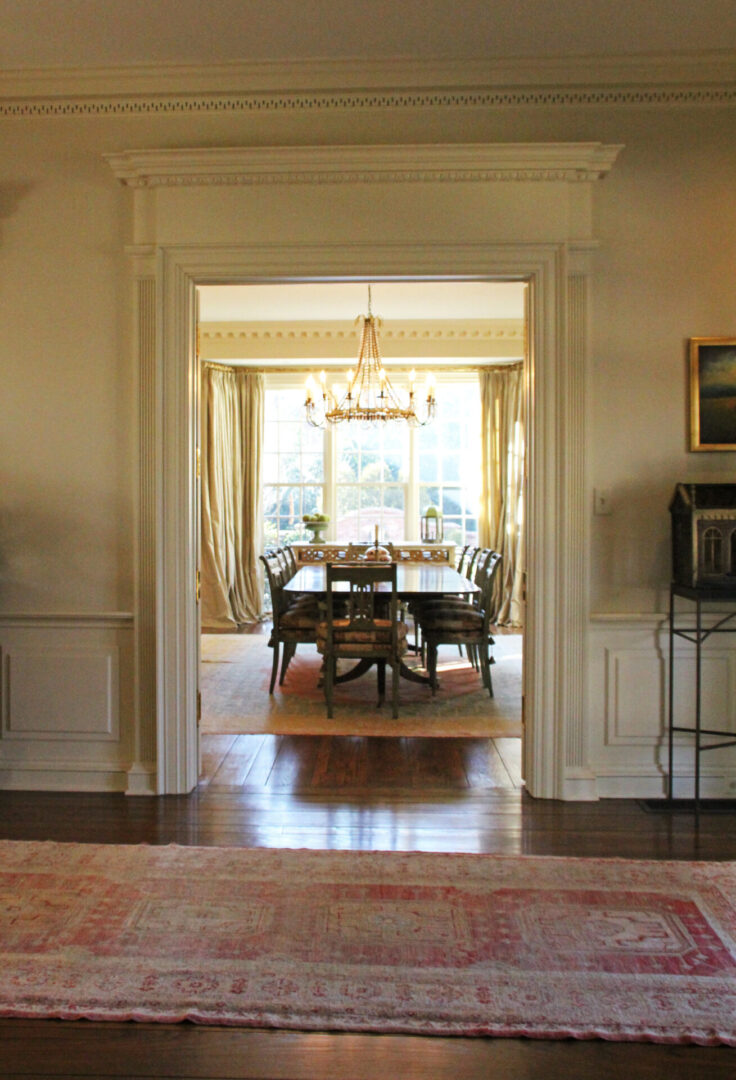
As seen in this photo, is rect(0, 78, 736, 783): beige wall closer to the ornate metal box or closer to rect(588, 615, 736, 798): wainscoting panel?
rect(588, 615, 736, 798): wainscoting panel

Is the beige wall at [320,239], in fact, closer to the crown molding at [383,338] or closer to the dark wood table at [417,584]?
the dark wood table at [417,584]

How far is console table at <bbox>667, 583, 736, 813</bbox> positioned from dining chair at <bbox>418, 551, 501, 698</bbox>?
200 centimetres

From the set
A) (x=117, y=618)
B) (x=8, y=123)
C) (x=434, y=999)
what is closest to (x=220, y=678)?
(x=117, y=618)

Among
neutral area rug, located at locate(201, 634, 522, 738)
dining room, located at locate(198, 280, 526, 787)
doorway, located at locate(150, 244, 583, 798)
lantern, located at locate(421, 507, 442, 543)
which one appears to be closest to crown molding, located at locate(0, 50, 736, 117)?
doorway, located at locate(150, 244, 583, 798)

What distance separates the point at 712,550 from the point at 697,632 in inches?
13.8

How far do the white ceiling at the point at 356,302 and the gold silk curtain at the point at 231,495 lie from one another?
972 millimetres

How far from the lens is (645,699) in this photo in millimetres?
3783

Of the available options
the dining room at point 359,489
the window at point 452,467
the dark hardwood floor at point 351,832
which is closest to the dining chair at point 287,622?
the dining room at point 359,489

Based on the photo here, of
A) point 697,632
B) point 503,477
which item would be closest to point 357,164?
point 697,632

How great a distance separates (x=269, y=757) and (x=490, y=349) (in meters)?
5.51

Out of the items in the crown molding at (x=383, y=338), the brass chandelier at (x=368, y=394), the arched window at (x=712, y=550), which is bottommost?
the arched window at (x=712, y=550)

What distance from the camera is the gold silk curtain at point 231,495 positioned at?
30.0 ft

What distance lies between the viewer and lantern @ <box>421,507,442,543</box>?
30.6ft

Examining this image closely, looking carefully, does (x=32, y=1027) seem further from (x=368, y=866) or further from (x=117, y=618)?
(x=117, y=618)
